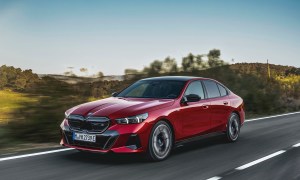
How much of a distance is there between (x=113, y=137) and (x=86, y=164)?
71 centimetres

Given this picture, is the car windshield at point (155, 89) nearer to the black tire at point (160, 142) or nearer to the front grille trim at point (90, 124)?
the black tire at point (160, 142)

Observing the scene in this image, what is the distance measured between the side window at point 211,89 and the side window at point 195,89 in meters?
0.27

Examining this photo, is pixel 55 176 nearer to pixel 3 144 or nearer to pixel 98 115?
pixel 98 115

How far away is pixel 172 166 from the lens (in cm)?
789

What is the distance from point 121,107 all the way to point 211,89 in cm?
296

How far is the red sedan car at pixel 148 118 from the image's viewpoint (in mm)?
7742

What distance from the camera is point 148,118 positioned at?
7.93 meters

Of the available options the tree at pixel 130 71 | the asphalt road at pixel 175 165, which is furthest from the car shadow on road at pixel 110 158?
the tree at pixel 130 71

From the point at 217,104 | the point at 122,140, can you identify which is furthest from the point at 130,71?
the point at 122,140

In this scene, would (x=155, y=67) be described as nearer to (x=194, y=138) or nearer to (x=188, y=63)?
(x=188, y=63)

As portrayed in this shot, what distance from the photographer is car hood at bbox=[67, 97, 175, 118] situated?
7.82 m

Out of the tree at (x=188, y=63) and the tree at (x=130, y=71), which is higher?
the tree at (x=188, y=63)

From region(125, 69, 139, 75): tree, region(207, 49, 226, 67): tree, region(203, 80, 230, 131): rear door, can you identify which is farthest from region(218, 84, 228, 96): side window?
region(207, 49, 226, 67): tree

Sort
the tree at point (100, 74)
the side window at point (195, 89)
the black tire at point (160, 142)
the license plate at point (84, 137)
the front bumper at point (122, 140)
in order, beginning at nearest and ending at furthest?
the front bumper at point (122, 140) < the license plate at point (84, 137) < the black tire at point (160, 142) < the side window at point (195, 89) < the tree at point (100, 74)
